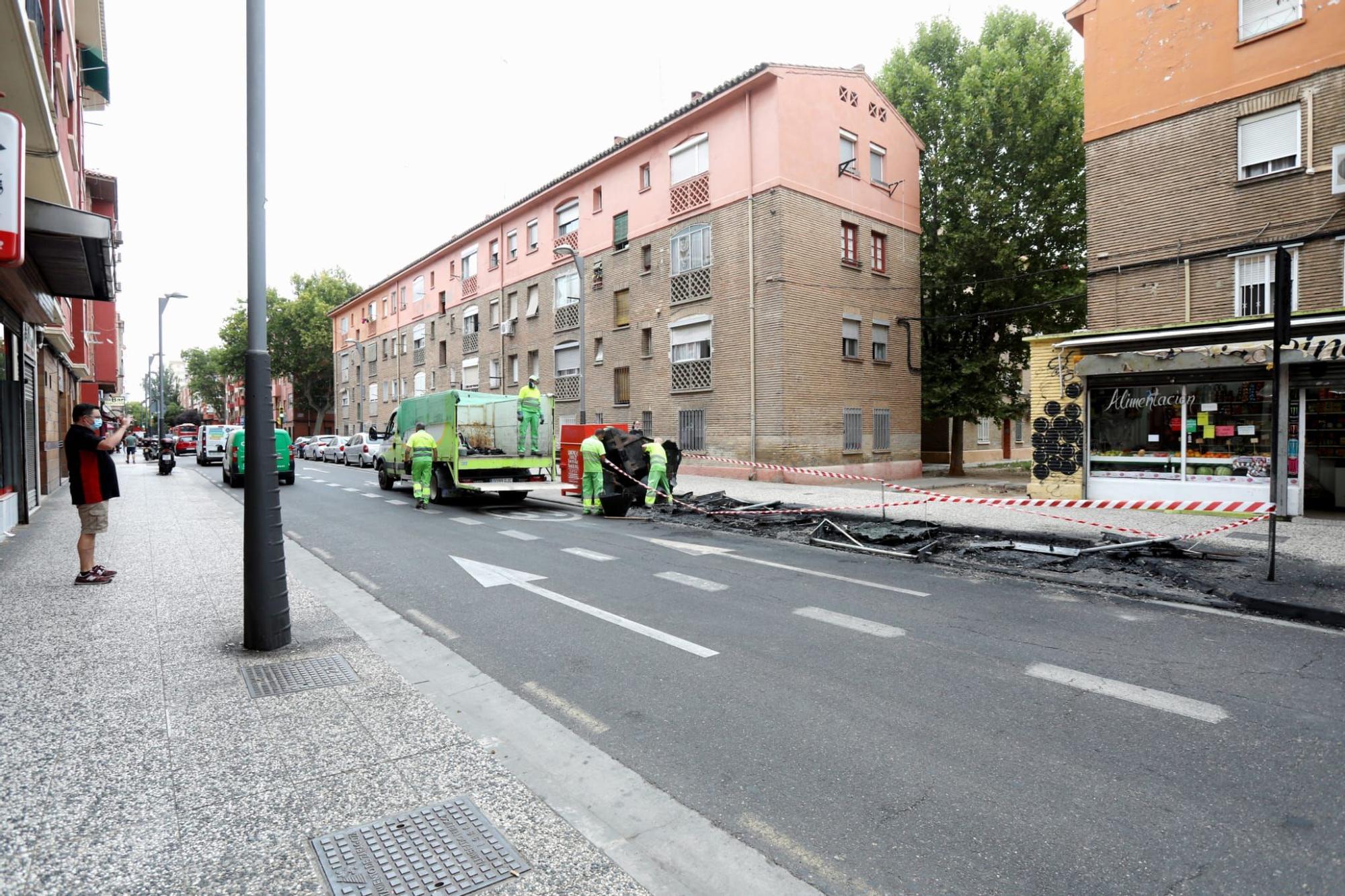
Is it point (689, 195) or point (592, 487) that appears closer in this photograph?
point (592, 487)

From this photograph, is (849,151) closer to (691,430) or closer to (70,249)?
(691,430)

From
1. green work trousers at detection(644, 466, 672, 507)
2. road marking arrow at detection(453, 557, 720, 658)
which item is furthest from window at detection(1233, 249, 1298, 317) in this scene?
road marking arrow at detection(453, 557, 720, 658)

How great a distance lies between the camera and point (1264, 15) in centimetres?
1455

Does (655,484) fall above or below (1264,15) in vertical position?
below

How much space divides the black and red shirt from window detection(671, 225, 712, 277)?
60.7 feet

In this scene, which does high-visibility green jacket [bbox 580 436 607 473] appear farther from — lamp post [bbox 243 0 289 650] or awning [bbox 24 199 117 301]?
lamp post [bbox 243 0 289 650]

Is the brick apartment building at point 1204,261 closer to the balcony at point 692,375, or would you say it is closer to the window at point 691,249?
the balcony at point 692,375

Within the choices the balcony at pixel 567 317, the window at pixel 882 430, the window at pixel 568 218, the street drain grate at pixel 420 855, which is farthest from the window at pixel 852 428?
the street drain grate at pixel 420 855

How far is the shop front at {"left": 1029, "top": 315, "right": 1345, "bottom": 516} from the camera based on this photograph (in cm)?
1277

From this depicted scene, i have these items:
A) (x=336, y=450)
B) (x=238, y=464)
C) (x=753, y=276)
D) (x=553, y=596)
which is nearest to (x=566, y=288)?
(x=753, y=276)

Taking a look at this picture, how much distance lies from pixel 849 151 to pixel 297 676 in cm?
2363

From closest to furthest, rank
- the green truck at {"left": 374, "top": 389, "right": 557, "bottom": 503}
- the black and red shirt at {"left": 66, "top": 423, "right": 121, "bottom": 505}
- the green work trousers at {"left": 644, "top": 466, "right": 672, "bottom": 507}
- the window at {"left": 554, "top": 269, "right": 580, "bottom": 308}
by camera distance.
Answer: the black and red shirt at {"left": 66, "top": 423, "right": 121, "bottom": 505} < the green work trousers at {"left": 644, "top": 466, "right": 672, "bottom": 507} < the green truck at {"left": 374, "top": 389, "right": 557, "bottom": 503} < the window at {"left": 554, "top": 269, "right": 580, "bottom": 308}

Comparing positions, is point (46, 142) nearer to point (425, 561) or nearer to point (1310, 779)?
point (425, 561)

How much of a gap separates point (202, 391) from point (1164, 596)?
111049 millimetres
